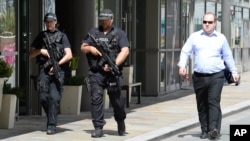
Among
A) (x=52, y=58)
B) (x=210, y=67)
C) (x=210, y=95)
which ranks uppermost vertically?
(x=52, y=58)

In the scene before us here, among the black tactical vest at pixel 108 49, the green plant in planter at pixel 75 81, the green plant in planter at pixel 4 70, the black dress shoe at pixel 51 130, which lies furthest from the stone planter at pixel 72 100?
the black tactical vest at pixel 108 49

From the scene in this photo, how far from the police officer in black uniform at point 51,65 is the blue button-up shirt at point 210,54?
6.14 feet

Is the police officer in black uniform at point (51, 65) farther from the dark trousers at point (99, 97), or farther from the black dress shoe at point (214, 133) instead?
the black dress shoe at point (214, 133)

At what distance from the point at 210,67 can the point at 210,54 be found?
0.66 ft

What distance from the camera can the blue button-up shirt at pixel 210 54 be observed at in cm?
1054

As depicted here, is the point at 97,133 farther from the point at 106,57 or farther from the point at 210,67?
the point at 210,67

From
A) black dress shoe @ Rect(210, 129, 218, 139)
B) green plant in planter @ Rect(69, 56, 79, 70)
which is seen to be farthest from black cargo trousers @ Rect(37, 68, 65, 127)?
green plant in planter @ Rect(69, 56, 79, 70)

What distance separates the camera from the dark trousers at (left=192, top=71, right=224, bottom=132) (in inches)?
413

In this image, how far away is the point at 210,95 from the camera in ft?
34.5

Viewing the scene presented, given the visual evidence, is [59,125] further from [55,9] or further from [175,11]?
[175,11]

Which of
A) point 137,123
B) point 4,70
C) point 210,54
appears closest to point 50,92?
point 4,70

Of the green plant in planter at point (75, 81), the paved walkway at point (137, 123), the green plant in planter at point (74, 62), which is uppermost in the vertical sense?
the green plant in planter at point (74, 62)

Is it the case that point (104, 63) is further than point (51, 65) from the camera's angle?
No

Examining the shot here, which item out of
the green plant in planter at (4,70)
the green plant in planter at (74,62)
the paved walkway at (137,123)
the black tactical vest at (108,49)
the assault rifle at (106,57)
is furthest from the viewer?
the green plant in planter at (74,62)
